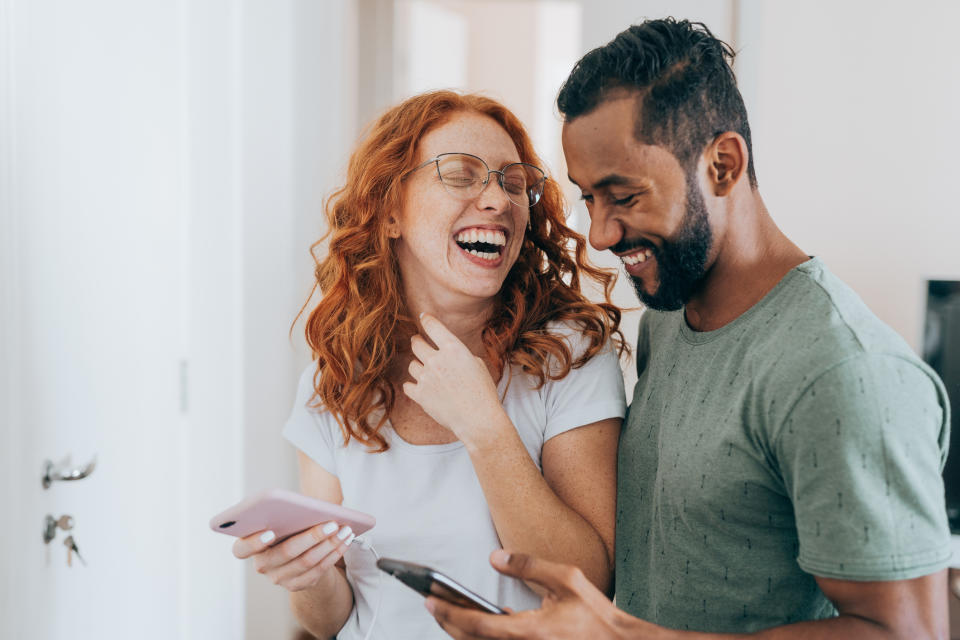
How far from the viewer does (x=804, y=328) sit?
88 cm

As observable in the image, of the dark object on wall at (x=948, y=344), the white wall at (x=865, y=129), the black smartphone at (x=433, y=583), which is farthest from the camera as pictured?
the white wall at (x=865, y=129)

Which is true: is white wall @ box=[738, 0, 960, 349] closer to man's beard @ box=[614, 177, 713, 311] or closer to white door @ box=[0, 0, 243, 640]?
man's beard @ box=[614, 177, 713, 311]

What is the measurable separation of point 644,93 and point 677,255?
215 millimetres

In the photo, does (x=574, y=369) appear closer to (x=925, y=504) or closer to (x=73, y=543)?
(x=925, y=504)

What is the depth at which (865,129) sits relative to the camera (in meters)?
1.83

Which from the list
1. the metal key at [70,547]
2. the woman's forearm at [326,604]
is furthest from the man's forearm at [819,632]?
the metal key at [70,547]

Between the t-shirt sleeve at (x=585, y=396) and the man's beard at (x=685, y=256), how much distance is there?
0.74 feet

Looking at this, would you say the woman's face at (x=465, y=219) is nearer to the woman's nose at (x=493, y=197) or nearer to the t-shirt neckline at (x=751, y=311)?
the woman's nose at (x=493, y=197)

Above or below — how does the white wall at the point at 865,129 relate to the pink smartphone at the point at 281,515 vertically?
above

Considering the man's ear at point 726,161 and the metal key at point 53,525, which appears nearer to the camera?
the man's ear at point 726,161

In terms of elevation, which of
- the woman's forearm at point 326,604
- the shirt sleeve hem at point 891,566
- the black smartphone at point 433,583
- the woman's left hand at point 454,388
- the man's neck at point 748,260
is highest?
the man's neck at point 748,260

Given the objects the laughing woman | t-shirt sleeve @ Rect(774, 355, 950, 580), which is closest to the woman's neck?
the laughing woman

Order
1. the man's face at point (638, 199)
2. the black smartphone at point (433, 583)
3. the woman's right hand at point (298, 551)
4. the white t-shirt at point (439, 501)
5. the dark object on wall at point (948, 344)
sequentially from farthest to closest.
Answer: the dark object on wall at point (948, 344), the white t-shirt at point (439, 501), the woman's right hand at point (298, 551), the man's face at point (638, 199), the black smartphone at point (433, 583)

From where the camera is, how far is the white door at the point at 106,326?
4.42 ft
